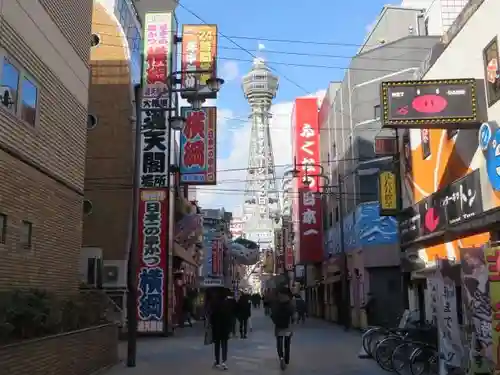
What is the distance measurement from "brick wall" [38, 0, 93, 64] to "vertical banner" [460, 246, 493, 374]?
369 inches

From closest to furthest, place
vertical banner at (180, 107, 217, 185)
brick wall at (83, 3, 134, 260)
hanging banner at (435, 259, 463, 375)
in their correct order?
hanging banner at (435, 259, 463, 375) → brick wall at (83, 3, 134, 260) → vertical banner at (180, 107, 217, 185)

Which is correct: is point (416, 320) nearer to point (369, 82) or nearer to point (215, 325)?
point (215, 325)

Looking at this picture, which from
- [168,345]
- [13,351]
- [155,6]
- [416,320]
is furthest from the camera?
[155,6]

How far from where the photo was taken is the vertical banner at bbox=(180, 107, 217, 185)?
2527 cm

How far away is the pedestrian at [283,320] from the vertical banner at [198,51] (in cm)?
1267

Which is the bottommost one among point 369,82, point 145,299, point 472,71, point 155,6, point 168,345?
point 168,345

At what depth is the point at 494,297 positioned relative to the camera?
8.52 meters

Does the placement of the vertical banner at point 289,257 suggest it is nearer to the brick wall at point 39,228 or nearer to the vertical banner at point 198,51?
the vertical banner at point 198,51

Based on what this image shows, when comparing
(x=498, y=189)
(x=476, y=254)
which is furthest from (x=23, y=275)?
(x=498, y=189)

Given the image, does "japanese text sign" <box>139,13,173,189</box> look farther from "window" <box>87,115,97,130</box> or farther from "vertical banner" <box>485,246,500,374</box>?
"vertical banner" <box>485,246,500,374</box>

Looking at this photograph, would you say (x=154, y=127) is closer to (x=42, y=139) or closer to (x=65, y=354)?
(x=42, y=139)

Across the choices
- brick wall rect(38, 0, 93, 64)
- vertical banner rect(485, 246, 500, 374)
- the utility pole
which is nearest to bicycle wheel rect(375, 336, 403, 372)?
vertical banner rect(485, 246, 500, 374)

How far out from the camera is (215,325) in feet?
44.5

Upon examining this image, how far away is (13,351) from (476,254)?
678 centimetres
